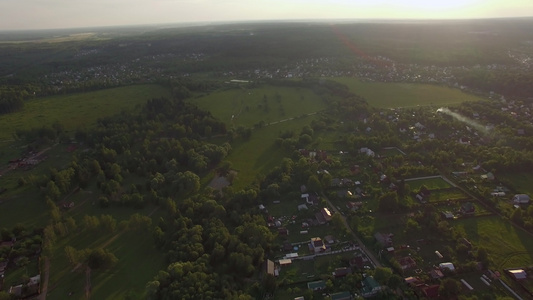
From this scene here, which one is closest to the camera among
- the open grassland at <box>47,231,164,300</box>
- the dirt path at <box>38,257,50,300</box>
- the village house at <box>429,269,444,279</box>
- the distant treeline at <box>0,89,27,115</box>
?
the village house at <box>429,269,444,279</box>

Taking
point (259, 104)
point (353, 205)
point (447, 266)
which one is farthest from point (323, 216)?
point (259, 104)

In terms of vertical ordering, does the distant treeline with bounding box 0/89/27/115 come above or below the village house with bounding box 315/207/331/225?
above

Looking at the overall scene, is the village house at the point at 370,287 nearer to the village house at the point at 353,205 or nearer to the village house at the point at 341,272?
the village house at the point at 341,272

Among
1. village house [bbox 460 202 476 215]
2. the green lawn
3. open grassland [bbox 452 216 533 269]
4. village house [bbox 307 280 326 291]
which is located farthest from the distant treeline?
village house [bbox 460 202 476 215]

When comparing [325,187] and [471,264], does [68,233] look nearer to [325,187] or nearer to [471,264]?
[325,187]

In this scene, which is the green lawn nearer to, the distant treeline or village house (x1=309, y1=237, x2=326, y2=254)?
village house (x1=309, y1=237, x2=326, y2=254)

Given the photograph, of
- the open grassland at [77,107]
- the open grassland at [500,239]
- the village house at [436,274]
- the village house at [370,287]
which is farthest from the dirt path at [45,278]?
the open grassland at [77,107]
